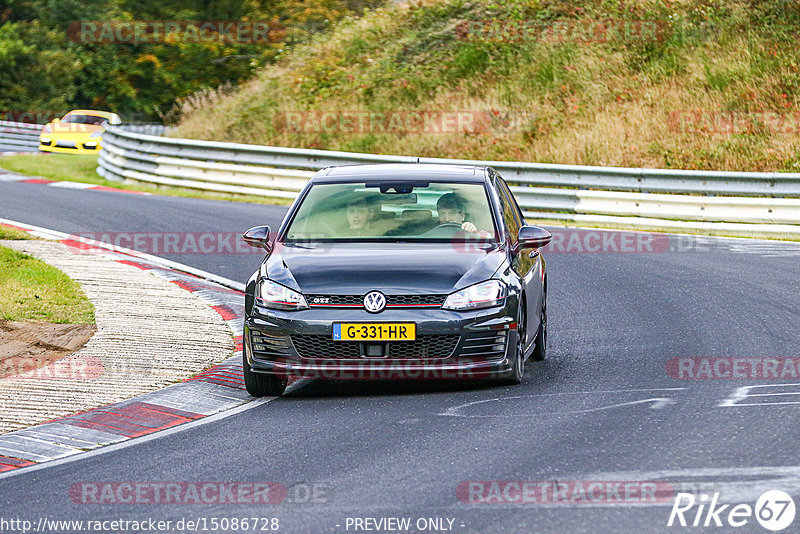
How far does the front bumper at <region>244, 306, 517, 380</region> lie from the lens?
8570 mm

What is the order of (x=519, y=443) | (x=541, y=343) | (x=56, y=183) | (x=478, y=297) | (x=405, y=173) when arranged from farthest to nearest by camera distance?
(x=56, y=183)
(x=541, y=343)
(x=405, y=173)
(x=478, y=297)
(x=519, y=443)

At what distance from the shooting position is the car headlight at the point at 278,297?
871cm

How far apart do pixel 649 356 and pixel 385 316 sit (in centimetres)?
268

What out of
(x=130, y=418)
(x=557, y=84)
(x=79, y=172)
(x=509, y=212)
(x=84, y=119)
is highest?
(x=557, y=84)

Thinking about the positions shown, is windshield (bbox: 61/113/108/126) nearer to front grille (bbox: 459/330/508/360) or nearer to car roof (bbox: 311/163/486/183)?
car roof (bbox: 311/163/486/183)

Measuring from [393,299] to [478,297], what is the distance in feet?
1.97

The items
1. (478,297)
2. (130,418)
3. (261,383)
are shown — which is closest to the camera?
(130,418)

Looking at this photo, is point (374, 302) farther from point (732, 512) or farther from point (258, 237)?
point (732, 512)

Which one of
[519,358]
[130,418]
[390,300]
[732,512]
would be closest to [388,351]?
[390,300]

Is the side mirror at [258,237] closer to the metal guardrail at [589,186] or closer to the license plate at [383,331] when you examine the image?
the license plate at [383,331]

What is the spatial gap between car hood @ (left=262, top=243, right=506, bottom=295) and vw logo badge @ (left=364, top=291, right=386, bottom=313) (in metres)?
0.05

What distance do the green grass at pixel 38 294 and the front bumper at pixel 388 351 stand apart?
3.47m

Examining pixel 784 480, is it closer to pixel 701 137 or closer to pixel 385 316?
pixel 385 316

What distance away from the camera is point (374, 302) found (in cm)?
855
